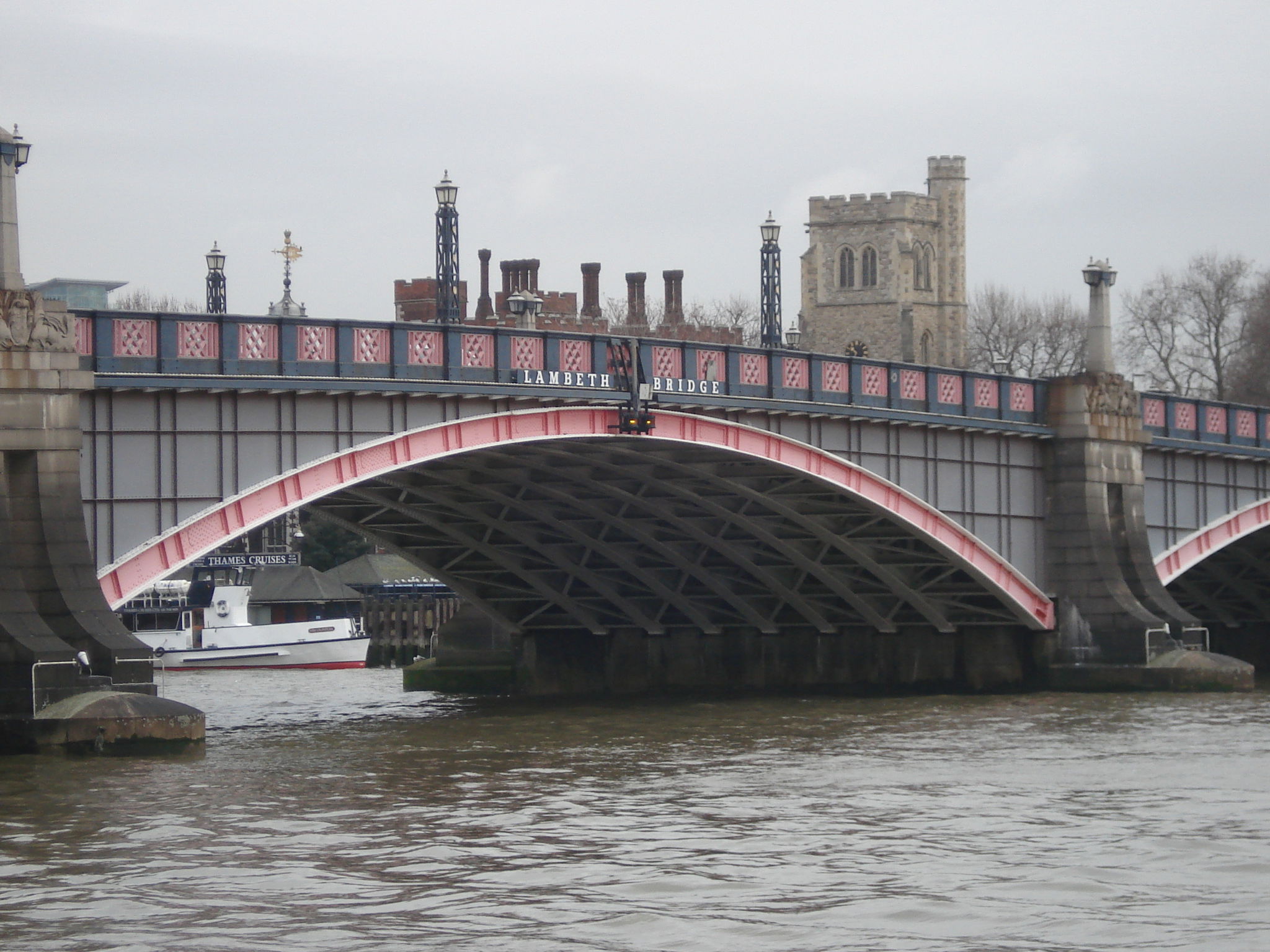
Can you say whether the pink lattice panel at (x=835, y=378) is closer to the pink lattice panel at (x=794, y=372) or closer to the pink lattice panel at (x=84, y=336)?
the pink lattice panel at (x=794, y=372)

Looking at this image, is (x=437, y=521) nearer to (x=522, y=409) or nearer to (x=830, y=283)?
(x=522, y=409)

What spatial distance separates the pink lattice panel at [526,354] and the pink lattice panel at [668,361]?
2.67 meters

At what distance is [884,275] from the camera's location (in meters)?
152

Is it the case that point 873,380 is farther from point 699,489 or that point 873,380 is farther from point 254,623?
point 254,623

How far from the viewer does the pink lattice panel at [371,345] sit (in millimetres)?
33688

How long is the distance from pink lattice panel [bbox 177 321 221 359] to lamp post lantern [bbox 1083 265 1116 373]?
23.3m

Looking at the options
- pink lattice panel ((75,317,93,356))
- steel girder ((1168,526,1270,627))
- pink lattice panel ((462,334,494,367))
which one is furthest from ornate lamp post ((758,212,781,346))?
steel girder ((1168,526,1270,627))

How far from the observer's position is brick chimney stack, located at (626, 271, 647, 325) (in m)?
107

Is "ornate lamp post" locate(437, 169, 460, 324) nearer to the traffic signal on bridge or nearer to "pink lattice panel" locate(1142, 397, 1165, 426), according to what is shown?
the traffic signal on bridge

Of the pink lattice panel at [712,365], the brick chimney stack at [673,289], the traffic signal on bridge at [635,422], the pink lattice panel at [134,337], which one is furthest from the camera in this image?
the brick chimney stack at [673,289]

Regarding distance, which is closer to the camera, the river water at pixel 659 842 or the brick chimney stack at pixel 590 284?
the river water at pixel 659 842

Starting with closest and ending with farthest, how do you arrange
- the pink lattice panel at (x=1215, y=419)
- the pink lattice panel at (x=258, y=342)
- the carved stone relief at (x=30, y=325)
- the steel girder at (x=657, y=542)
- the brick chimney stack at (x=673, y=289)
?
the carved stone relief at (x=30, y=325)
the pink lattice panel at (x=258, y=342)
the steel girder at (x=657, y=542)
the pink lattice panel at (x=1215, y=419)
the brick chimney stack at (x=673, y=289)

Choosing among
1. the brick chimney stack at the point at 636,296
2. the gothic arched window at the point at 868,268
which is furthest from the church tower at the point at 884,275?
the brick chimney stack at the point at 636,296

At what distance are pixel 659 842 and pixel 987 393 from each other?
2597 cm
